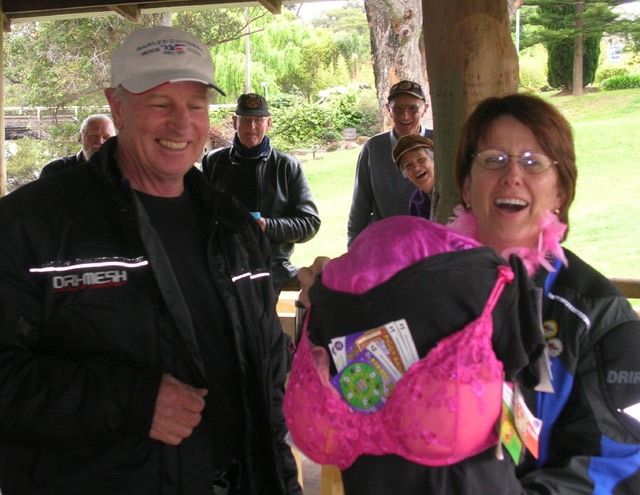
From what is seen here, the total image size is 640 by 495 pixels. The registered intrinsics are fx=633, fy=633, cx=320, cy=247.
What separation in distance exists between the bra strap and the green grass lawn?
37.4 ft

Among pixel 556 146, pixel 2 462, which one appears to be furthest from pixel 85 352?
pixel 556 146

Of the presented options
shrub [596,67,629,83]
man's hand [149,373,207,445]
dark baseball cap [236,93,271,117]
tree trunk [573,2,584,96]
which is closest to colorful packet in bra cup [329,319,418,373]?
man's hand [149,373,207,445]

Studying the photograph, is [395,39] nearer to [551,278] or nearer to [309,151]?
[309,151]

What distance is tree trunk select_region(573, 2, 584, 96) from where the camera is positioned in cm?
2052

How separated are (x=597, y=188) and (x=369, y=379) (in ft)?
54.6

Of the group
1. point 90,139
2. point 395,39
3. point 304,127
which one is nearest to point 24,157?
point 304,127

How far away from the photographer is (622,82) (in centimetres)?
2241

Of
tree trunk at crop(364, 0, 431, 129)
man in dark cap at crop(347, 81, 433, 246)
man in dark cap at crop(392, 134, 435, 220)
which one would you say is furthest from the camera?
tree trunk at crop(364, 0, 431, 129)

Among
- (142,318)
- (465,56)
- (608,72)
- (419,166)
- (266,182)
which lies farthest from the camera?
(608,72)

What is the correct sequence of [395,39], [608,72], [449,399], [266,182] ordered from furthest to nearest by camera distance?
[608,72] → [395,39] → [266,182] → [449,399]

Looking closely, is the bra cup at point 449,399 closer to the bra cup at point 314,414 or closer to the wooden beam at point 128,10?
the bra cup at point 314,414

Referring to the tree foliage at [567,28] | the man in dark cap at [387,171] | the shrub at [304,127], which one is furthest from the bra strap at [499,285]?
the tree foliage at [567,28]

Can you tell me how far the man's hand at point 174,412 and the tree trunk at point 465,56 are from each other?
1216 mm

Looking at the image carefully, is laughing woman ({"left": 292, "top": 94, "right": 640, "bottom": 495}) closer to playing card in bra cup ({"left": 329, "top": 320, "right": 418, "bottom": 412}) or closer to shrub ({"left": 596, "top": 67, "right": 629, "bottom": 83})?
playing card in bra cup ({"left": 329, "top": 320, "right": 418, "bottom": 412})
